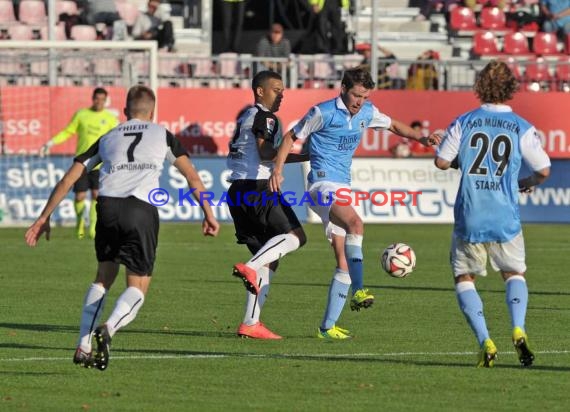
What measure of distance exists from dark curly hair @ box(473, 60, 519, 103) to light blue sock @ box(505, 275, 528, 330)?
1245 millimetres

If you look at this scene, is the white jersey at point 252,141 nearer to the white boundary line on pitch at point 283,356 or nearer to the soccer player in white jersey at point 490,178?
the white boundary line on pitch at point 283,356

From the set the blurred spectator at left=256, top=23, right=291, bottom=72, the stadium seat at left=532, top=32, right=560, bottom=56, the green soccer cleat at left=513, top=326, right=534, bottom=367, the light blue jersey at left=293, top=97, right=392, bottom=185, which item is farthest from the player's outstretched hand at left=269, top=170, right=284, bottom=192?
the stadium seat at left=532, top=32, right=560, bottom=56

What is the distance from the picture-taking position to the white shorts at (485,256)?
398 inches

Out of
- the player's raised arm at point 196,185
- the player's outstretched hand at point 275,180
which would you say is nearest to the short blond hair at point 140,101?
the player's raised arm at point 196,185

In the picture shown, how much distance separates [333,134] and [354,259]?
41.7 inches

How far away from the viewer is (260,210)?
1240cm

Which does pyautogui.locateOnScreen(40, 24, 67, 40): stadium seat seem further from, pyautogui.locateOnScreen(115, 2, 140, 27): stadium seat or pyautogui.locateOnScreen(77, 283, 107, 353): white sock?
pyautogui.locateOnScreen(77, 283, 107, 353): white sock

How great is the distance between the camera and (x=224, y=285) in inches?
679

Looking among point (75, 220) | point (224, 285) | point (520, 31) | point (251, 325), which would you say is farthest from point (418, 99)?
point (251, 325)

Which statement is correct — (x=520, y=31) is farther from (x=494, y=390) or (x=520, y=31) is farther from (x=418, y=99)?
(x=494, y=390)

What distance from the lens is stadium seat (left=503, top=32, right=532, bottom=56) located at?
115ft

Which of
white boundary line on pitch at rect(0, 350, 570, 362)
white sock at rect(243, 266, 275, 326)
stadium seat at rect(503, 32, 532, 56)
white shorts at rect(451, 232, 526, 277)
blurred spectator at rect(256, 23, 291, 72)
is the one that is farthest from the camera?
stadium seat at rect(503, 32, 532, 56)

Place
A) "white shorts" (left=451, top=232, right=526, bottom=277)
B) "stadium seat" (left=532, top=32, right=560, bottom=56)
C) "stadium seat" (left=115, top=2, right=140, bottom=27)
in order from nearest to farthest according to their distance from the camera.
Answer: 1. "white shorts" (left=451, top=232, right=526, bottom=277)
2. "stadium seat" (left=115, top=2, right=140, bottom=27)
3. "stadium seat" (left=532, top=32, right=560, bottom=56)

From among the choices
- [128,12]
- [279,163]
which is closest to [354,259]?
[279,163]
